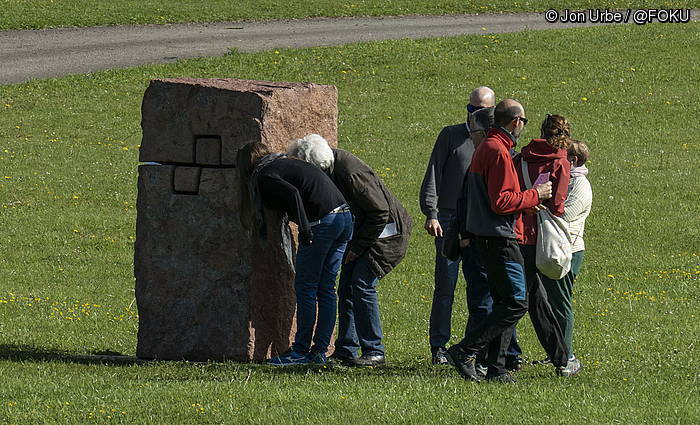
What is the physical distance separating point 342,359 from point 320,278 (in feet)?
2.54

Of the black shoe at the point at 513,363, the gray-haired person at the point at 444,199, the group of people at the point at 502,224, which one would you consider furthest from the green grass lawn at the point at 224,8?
the black shoe at the point at 513,363

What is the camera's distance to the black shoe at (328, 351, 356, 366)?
866 centimetres

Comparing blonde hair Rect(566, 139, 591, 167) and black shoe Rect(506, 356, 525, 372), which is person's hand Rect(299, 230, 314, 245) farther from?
blonde hair Rect(566, 139, 591, 167)

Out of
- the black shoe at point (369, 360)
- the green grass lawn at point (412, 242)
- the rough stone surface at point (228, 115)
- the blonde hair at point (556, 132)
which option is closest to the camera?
the green grass lawn at point (412, 242)

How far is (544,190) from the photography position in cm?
756

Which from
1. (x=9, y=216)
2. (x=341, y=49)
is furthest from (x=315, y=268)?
(x=341, y=49)

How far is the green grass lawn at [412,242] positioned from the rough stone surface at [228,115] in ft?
5.98

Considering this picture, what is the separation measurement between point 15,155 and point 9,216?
339 centimetres

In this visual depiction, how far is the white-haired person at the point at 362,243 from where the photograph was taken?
27.2 feet

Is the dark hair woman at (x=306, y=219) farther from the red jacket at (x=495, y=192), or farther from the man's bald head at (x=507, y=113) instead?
the man's bald head at (x=507, y=113)

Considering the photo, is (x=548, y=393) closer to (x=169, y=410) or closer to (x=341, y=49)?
(x=169, y=410)

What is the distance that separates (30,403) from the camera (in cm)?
690

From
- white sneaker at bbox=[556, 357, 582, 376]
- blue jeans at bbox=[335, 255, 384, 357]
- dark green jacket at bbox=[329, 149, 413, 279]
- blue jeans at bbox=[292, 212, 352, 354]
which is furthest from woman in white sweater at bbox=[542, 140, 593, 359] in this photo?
blue jeans at bbox=[292, 212, 352, 354]

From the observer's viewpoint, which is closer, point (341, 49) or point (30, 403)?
point (30, 403)
